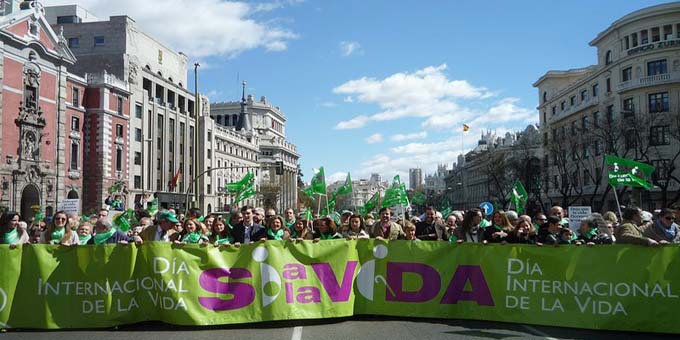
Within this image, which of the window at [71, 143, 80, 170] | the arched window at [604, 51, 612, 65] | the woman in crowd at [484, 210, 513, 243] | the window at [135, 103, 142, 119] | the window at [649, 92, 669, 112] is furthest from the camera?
the arched window at [604, 51, 612, 65]

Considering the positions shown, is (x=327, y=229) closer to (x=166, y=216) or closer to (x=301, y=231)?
(x=301, y=231)

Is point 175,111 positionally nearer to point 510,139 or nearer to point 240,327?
point 240,327

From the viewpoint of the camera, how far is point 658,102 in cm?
5084

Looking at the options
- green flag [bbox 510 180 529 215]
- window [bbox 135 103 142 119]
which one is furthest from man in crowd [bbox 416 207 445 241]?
window [bbox 135 103 142 119]

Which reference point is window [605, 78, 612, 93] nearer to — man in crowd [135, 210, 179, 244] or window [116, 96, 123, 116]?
window [116, 96, 123, 116]

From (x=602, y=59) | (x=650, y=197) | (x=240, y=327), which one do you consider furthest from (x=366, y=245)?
(x=602, y=59)

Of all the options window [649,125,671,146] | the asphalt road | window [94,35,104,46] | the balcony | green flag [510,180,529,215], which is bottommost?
the asphalt road

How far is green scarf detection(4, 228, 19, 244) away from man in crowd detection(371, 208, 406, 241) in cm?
570

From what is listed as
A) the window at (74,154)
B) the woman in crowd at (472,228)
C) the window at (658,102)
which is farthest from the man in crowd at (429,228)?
the window at (658,102)

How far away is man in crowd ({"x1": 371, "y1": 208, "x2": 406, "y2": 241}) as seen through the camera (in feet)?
30.4

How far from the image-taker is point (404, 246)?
8445 millimetres

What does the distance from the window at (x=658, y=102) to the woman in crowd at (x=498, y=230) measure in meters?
48.9

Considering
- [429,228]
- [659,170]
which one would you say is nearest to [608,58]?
[659,170]

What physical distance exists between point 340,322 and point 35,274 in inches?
174
